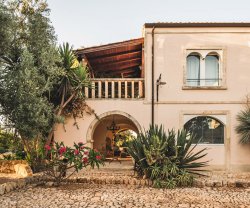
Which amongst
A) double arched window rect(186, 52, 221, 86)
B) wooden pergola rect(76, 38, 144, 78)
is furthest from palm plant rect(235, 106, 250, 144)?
wooden pergola rect(76, 38, 144, 78)

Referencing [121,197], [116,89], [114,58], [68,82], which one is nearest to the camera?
[121,197]

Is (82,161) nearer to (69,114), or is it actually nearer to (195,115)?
(69,114)

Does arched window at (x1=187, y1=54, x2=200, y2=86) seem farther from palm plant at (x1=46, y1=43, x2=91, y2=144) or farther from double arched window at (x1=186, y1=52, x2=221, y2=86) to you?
palm plant at (x1=46, y1=43, x2=91, y2=144)

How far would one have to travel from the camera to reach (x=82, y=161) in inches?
376

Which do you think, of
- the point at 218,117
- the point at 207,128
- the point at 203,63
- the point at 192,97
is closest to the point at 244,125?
the point at 218,117

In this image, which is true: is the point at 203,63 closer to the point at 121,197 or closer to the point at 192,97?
the point at 192,97

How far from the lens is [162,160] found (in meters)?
10.2

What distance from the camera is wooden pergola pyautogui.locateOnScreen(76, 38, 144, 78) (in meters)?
13.3

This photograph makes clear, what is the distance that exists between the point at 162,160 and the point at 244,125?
4.64 metres

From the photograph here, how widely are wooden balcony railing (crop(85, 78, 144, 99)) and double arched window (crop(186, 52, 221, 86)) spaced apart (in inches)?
85.6

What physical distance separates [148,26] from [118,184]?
6886 mm

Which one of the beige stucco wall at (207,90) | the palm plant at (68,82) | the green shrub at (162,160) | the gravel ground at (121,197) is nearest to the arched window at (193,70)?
the beige stucco wall at (207,90)

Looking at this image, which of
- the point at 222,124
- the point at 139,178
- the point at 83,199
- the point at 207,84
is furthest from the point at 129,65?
the point at 83,199

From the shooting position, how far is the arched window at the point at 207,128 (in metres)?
13.6
